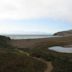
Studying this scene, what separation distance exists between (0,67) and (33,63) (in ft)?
20.0

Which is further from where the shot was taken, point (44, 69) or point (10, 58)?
point (10, 58)

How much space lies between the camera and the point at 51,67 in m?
37.3

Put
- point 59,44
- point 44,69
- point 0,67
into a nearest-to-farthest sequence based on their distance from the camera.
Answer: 1. point 0,67
2. point 44,69
3. point 59,44

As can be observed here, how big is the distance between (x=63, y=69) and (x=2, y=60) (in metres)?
8.39

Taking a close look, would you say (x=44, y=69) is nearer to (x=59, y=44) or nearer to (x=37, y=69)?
(x=37, y=69)

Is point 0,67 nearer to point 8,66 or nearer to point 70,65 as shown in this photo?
point 8,66

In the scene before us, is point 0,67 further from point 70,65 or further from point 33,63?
point 70,65

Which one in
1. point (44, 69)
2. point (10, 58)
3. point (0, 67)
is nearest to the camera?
point (0, 67)

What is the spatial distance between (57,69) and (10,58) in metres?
7.02

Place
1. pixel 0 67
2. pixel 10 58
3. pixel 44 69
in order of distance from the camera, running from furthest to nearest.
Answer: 1. pixel 10 58
2. pixel 44 69
3. pixel 0 67

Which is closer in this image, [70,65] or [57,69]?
[57,69]

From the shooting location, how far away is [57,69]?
35875 mm

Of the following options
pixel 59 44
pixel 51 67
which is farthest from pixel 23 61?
pixel 59 44

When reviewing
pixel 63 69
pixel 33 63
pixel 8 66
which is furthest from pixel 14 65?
pixel 63 69
